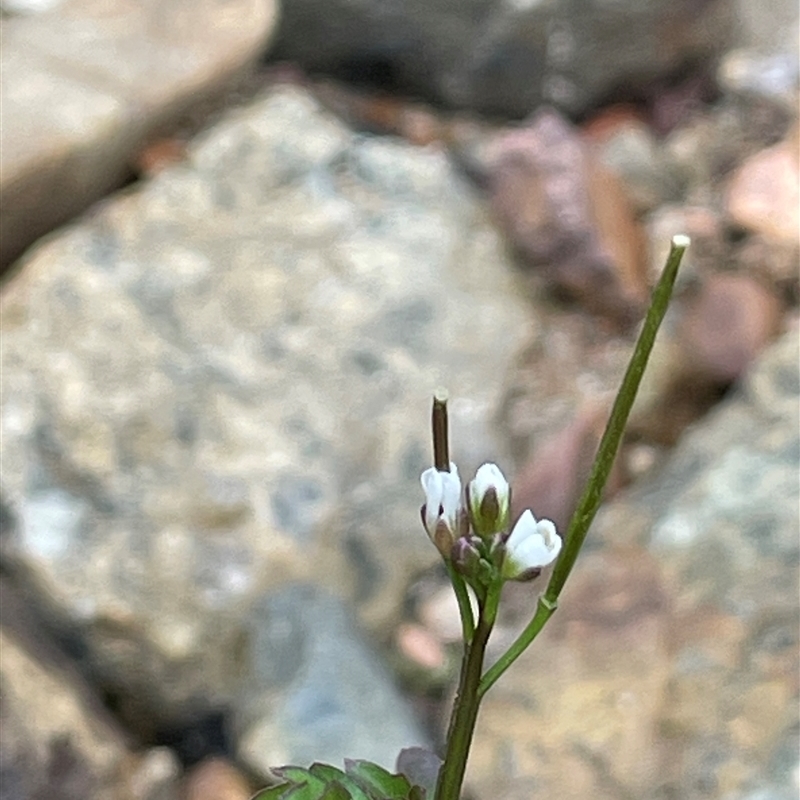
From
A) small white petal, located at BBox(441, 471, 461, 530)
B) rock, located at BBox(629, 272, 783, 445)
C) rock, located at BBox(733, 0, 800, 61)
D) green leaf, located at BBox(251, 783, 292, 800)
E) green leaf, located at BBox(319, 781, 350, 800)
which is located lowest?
green leaf, located at BBox(319, 781, 350, 800)

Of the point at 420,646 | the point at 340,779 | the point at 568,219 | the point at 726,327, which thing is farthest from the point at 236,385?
the point at 340,779

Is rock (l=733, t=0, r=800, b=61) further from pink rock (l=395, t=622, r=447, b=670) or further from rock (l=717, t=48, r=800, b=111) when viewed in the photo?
pink rock (l=395, t=622, r=447, b=670)

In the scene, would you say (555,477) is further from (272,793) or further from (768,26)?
(768,26)

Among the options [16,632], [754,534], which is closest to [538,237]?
[754,534]

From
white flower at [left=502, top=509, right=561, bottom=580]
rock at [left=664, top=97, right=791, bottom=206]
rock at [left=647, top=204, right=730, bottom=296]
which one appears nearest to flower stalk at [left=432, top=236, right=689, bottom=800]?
white flower at [left=502, top=509, right=561, bottom=580]

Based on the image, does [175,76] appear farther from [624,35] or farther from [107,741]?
[107,741]

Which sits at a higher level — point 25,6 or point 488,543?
point 25,6
